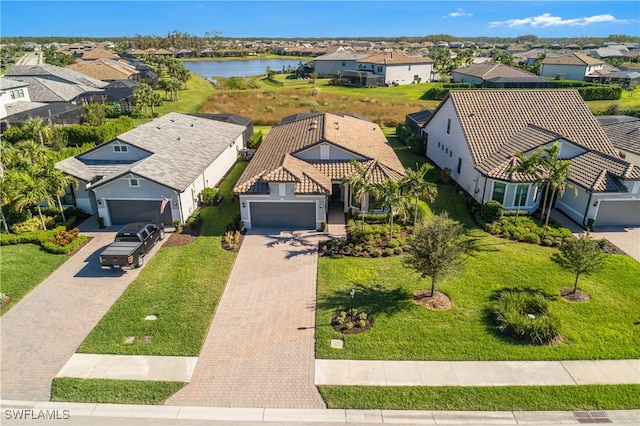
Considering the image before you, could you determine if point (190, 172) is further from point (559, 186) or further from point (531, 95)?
point (531, 95)

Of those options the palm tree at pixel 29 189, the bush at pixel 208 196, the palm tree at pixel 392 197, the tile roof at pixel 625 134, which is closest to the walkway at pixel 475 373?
the palm tree at pixel 392 197

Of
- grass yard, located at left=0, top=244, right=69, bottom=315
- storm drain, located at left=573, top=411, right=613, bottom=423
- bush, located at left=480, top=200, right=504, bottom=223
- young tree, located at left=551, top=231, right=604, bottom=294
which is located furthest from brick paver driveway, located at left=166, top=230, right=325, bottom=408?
young tree, located at left=551, top=231, right=604, bottom=294

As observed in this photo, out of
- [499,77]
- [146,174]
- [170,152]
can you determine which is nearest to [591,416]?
[146,174]

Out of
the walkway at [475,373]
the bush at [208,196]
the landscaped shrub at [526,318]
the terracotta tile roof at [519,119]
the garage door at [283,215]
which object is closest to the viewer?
the walkway at [475,373]

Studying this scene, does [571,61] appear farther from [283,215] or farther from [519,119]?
[283,215]

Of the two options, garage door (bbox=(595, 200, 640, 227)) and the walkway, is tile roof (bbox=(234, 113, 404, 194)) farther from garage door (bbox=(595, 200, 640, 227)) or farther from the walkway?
garage door (bbox=(595, 200, 640, 227))

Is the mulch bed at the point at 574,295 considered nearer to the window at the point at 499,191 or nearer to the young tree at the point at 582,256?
the young tree at the point at 582,256

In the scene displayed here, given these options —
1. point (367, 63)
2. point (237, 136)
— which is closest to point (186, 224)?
point (237, 136)
